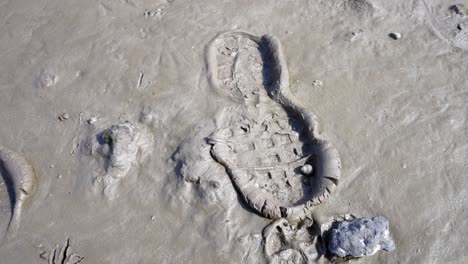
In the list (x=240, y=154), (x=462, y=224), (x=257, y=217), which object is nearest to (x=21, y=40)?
(x=240, y=154)

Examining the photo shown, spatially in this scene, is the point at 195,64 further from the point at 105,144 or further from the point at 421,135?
the point at 421,135

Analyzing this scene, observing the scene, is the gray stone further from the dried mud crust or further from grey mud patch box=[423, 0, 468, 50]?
grey mud patch box=[423, 0, 468, 50]

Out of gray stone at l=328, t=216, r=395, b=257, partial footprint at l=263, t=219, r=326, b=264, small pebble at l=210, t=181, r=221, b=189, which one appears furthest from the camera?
small pebble at l=210, t=181, r=221, b=189

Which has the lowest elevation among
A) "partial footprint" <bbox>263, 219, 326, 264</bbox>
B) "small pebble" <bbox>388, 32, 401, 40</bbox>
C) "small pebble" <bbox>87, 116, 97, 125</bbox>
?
"partial footprint" <bbox>263, 219, 326, 264</bbox>

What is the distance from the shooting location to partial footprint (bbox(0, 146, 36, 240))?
4230 mm

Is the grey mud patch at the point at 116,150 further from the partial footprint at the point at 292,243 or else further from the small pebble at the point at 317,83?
the small pebble at the point at 317,83

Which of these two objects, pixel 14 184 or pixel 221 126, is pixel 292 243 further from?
pixel 14 184

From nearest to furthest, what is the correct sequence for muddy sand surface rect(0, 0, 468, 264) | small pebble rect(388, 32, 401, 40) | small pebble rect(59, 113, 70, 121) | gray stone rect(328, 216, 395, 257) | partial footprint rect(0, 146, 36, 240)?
gray stone rect(328, 216, 395, 257) < muddy sand surface rect(0, 0, 468, 264) < partial footprint rect(0, 146, 36, 240) < small pebble rect(59, 113, 70, 121) < small pebble rect(388, 32, 401, 40)

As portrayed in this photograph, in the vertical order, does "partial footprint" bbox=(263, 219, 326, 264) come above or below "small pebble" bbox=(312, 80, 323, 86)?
below

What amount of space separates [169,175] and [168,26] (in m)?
2.33

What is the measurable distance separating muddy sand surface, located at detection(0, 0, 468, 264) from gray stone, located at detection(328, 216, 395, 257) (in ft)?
0.39

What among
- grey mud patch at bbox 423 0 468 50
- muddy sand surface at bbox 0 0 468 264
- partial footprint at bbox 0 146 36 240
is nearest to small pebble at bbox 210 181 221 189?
muddy sand surface at bbox 0 0 468 264

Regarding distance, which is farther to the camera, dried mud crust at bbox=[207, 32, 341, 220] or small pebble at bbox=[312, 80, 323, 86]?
small pebble at bbox=[312, 80, 323, 86]

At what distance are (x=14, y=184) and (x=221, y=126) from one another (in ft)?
8.01
